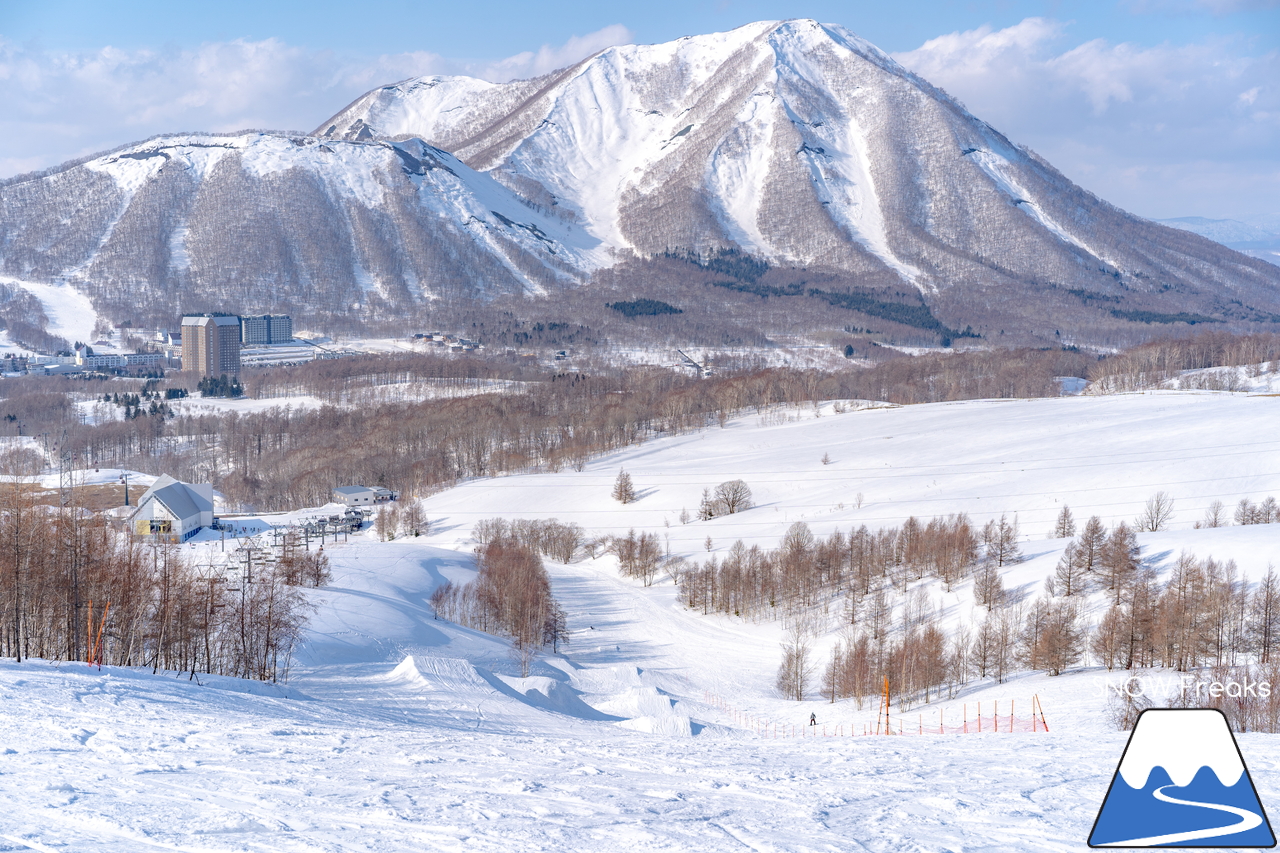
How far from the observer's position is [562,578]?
185ft

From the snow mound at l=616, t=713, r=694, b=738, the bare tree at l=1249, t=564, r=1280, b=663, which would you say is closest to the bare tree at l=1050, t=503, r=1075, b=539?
the bare tree at l=1249, t=564, r=1280, b=663

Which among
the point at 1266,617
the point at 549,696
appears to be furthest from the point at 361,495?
the point at 1266,617

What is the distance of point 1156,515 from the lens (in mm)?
51469

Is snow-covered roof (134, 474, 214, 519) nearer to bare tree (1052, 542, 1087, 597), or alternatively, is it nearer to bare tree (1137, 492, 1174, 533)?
bare tree (1052, 542, 1087, 597)

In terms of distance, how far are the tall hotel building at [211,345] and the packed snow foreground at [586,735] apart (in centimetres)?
10762

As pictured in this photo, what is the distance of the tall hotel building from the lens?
15275 cm

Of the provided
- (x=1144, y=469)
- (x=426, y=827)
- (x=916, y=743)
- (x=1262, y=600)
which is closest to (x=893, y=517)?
(x=1144, y=469)

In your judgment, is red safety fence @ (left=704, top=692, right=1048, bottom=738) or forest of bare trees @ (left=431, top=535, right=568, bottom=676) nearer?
red safety fence @ (left=704, top=692, right=1048, bottom=738)

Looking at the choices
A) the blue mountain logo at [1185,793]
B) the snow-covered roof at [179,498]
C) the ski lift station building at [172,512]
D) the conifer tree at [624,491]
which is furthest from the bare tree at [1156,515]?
the snow-covered roof at [179,498]

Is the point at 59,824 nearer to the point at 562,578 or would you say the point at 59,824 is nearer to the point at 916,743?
the point at 916,743

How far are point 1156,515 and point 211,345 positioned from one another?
477 ft

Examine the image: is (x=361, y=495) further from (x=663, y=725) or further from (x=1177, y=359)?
(x=1177, y=359)

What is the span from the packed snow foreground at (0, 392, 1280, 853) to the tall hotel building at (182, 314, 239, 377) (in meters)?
108

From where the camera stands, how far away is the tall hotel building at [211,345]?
152750mm
